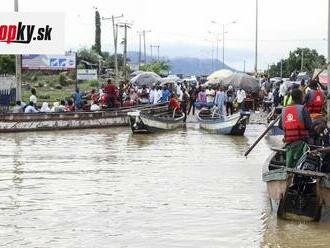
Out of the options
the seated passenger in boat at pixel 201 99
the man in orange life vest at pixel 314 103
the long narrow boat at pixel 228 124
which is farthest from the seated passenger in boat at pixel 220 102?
the man in orange life vest at pixel 314 103

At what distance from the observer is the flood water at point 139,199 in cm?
873

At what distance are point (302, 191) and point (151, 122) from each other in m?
14.9

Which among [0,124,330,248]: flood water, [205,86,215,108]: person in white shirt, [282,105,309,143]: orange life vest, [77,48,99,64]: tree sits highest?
[77,48,99,64]: tree

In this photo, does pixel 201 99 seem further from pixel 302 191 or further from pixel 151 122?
pixel 302 191

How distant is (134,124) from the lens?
23688mm

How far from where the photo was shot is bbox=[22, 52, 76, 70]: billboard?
1715 inches

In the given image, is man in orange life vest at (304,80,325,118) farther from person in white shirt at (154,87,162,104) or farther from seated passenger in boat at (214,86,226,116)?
person in white shirt at (154,87,162,104)

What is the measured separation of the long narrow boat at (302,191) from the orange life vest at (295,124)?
32 cm

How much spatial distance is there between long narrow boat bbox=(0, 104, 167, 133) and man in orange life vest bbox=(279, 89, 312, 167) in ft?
52.4

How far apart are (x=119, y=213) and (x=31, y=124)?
49.2 feet

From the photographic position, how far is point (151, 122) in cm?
2409

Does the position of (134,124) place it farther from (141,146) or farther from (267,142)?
(267,142)

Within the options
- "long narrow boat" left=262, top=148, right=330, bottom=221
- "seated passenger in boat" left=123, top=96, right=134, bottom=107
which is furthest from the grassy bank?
"long narrow boat" left=262, top=148, right=330, bottom=221

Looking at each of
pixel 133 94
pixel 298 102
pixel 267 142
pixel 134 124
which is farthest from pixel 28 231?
pixel 133 94
